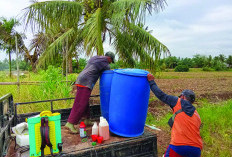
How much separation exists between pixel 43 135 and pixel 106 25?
178 inches

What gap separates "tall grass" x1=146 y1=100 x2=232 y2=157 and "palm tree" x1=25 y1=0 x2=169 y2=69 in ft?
6.83

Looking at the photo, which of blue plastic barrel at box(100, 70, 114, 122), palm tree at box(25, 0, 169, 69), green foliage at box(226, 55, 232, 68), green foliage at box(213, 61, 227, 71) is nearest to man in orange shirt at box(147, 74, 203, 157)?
blue plastic barrel at box(100, 70, 114, 122)

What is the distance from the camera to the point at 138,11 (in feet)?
16.2

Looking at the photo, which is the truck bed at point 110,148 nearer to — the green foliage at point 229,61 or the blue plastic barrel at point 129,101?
the blue plastic barrel at point 129,101

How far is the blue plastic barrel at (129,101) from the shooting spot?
8.14 ft

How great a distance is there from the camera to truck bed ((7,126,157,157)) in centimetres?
210

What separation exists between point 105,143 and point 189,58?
51046 millimetres

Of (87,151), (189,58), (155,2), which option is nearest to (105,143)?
(87,151)

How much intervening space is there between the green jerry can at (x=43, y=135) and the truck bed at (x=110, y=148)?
15 cm

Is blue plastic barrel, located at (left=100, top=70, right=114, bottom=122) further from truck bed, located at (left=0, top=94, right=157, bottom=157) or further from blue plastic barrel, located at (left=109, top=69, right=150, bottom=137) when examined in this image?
truck bed, located at (left=0, top=94, right=157, bottom=157)

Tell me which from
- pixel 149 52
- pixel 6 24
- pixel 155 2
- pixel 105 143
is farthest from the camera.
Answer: pixel 6 24

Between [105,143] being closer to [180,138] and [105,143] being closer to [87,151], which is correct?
[87,151]

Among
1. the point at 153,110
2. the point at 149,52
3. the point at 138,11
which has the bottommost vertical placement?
the point at 153,110

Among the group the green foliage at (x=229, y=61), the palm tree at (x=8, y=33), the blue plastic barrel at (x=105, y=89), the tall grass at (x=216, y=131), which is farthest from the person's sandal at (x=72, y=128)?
the green foliage at (x=229, y=61)
